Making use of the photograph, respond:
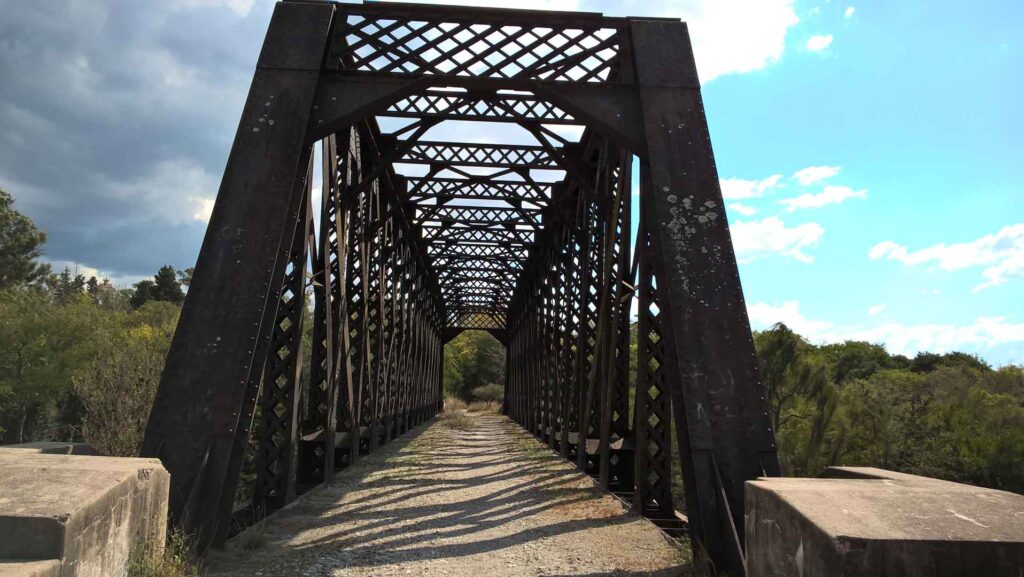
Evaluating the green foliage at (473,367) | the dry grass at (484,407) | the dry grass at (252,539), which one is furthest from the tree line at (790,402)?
the green foliage at (473,367)

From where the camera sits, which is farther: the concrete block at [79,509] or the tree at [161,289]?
the tree at [161,289]

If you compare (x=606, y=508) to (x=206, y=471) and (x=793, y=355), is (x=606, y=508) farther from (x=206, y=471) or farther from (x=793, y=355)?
(x=793, y=355)

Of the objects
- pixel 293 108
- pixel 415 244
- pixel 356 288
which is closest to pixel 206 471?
pixel 293 108

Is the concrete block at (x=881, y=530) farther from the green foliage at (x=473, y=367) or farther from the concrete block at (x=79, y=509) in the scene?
the green foliage at (x=473, y=367)

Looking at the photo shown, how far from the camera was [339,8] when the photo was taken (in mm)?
7055

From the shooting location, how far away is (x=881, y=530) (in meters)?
2.65

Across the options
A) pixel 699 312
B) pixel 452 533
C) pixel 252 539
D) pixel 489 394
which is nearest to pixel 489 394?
pixel 489 394

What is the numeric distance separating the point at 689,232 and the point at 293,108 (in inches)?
154

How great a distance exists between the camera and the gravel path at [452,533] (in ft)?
17.2

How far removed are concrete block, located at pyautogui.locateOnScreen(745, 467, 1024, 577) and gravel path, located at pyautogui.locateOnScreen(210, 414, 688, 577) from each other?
1972 millimetres

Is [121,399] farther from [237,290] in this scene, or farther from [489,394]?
[489,394]

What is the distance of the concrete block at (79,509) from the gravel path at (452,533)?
155cm

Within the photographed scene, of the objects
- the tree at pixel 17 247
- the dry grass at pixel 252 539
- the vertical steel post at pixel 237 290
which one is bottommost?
the dry grass at pixel 252 539

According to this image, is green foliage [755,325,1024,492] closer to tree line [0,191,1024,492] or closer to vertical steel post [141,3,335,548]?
tree line [0,191,1024,492]
